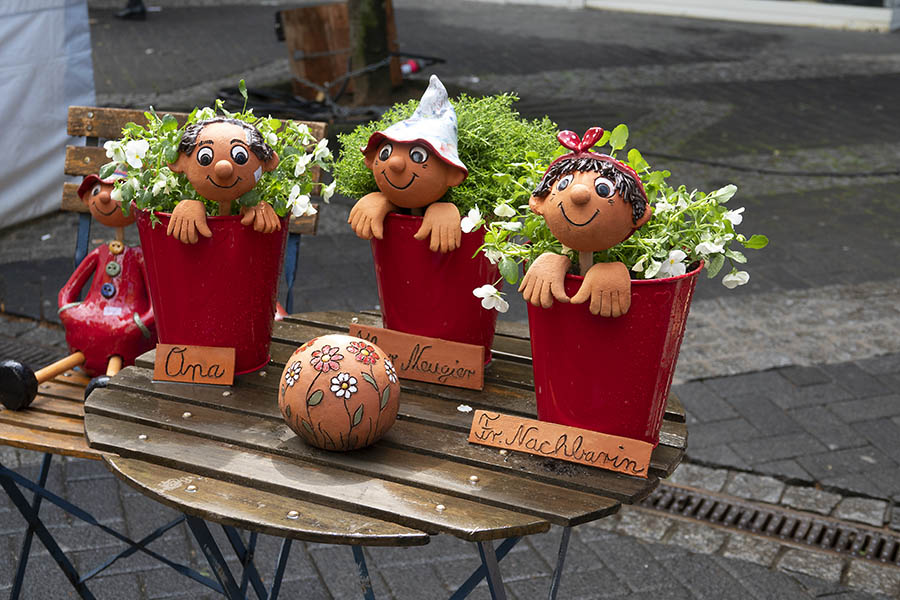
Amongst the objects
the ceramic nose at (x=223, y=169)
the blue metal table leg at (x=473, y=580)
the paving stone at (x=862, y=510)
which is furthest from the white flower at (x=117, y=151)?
the paving stone at (x=862, y=510)

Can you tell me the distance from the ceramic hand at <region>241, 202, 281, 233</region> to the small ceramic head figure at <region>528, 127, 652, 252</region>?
1.84 ft

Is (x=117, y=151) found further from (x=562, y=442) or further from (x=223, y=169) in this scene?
(x=562, y=442)

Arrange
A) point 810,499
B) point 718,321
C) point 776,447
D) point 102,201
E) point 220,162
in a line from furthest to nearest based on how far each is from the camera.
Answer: point 718,321 → point 776,447 → point 810,499 → point 102,201 → point 220,162

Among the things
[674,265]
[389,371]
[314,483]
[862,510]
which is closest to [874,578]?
[862,510]

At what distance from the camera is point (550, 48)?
1129cm

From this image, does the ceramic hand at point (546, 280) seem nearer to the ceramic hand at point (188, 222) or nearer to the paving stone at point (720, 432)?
the ceramic hand at point (188, 222)

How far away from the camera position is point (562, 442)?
1630mm

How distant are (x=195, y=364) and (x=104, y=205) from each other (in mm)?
725

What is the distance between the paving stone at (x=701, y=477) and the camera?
326 cm

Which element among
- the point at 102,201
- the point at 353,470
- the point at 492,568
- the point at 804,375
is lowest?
the point at 804,375

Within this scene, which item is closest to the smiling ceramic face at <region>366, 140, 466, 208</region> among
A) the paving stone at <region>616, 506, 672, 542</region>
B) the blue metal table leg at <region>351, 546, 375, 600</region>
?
the blue metal table leg at <region>351, 546, 375, 600</region>

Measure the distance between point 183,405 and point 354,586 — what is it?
3.84 ft

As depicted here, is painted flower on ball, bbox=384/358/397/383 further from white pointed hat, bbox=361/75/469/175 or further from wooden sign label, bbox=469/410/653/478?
white pointed hat, bbox=361/75/469/175

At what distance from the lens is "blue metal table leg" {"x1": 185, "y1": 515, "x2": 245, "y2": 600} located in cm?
172
